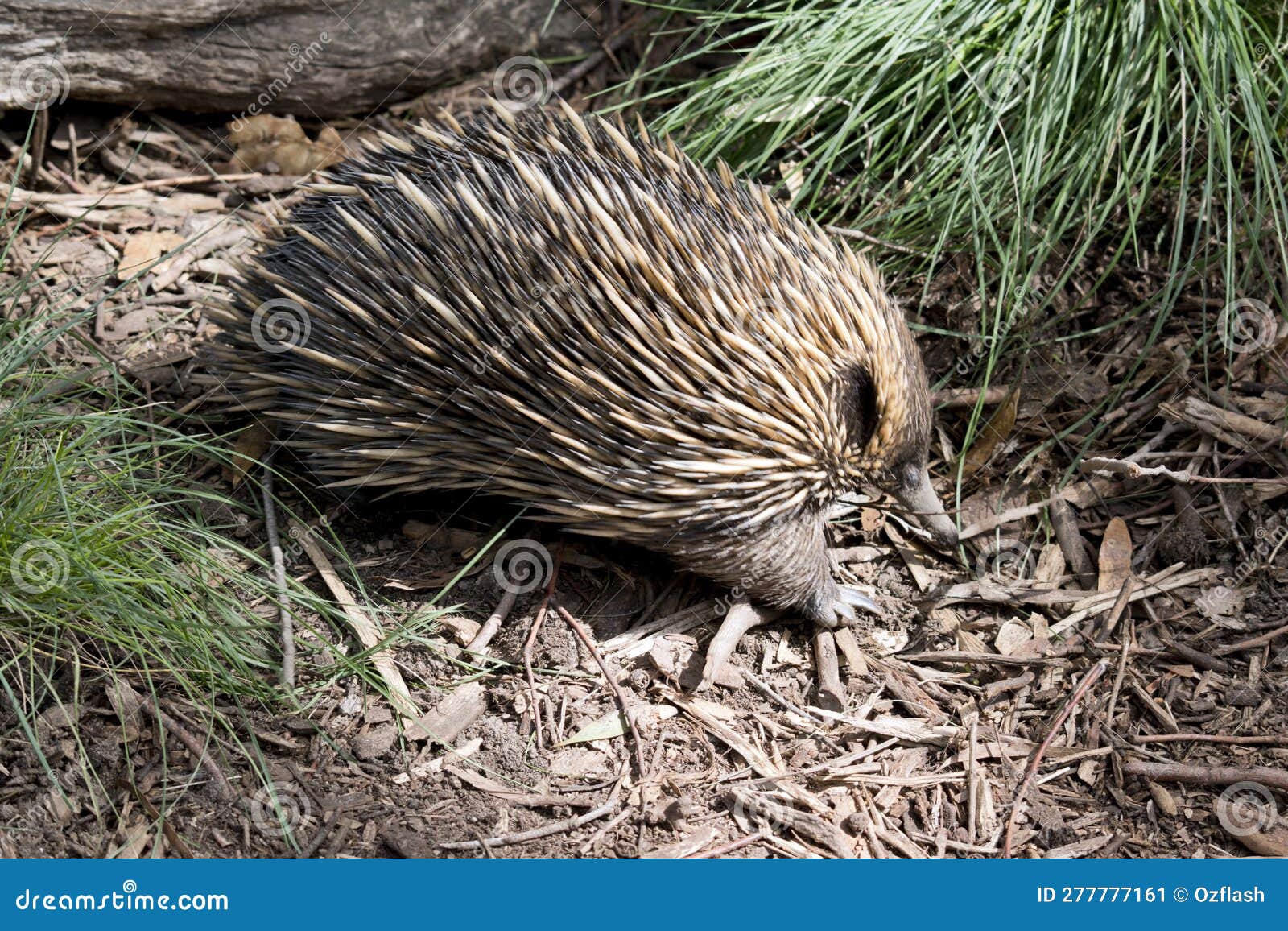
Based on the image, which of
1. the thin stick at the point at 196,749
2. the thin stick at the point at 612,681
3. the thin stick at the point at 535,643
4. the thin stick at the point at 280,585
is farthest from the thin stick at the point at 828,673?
the thin stick at the point at 196,749

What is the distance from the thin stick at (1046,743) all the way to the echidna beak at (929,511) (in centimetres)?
55

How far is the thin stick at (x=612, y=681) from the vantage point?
337cm

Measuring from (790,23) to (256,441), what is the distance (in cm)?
225

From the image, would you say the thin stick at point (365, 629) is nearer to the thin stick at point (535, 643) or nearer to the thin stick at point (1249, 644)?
the thin stick at point (535, 643)

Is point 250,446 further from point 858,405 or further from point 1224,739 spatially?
point 1224,739

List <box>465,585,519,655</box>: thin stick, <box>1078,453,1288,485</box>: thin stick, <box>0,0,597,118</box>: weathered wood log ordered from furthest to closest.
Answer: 1. <box>0,0,597,118</box>: weathered wood log
2. <box>1078,453,1288,485</box>: thin stick
3. <box>465,585,519,655</box>: thin stick

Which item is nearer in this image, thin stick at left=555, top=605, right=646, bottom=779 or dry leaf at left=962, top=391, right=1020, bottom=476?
thin stick at left=555, top=605, right=646, bottom=779

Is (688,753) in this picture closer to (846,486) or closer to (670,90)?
(846,486)

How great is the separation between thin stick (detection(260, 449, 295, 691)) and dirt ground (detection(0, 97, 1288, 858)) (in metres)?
0.09

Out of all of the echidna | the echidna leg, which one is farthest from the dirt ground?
the echidna

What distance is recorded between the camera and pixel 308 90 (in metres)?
4.91

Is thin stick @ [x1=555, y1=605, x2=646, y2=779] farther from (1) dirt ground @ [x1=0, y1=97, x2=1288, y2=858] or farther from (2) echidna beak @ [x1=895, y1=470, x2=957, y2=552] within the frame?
(2) echidna beak @ [x1=895, y1=470, x2=957, y2=552]

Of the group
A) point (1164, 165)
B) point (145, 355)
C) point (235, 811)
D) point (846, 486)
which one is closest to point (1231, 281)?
point (1164, 165)

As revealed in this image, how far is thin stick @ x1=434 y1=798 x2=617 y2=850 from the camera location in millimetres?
3072
